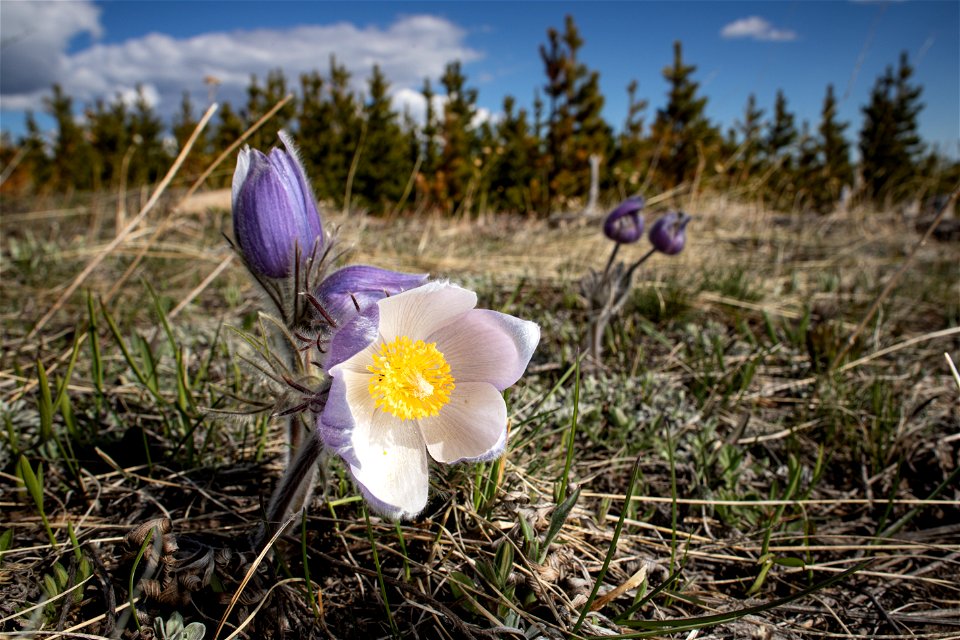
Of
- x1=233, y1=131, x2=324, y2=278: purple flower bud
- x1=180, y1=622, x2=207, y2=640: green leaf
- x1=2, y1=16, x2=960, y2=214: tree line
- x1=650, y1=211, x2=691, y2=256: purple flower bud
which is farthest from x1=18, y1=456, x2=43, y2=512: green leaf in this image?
x1=2, y1=16, x2=960, y2=214: tree line

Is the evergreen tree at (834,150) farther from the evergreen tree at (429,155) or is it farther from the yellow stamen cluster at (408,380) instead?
the yellow stamen cluster at (408,380)

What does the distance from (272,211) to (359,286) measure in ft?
0.80

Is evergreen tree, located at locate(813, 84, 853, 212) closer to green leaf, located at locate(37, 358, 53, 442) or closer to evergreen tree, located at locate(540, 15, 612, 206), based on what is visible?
evergreen tree, located at locate(540, 15, 612, 206)

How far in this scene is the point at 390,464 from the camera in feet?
3.50

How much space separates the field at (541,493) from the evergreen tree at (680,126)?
21.0 meters

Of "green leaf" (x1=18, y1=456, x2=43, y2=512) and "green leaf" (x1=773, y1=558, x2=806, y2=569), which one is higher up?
"green leaf" (x1=18, y1=456, x2=43, y2=512)

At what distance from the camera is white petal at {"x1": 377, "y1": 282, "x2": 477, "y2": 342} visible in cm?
103

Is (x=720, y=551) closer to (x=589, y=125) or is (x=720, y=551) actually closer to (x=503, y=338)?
(x=503, y=338)

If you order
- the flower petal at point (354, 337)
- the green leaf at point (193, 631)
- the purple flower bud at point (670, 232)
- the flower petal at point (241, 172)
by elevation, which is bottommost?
the green leaf at point (193, 631)

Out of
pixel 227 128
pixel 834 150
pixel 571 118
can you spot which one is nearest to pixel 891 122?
pixel 834 150

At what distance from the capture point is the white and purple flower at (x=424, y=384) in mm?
1030

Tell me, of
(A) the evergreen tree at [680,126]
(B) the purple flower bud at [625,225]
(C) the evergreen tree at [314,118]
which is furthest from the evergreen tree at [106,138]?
(B) the purple flower bud at [625,225]

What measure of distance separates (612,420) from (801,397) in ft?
2.94

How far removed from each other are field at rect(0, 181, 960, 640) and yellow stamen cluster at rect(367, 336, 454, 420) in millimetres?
170
